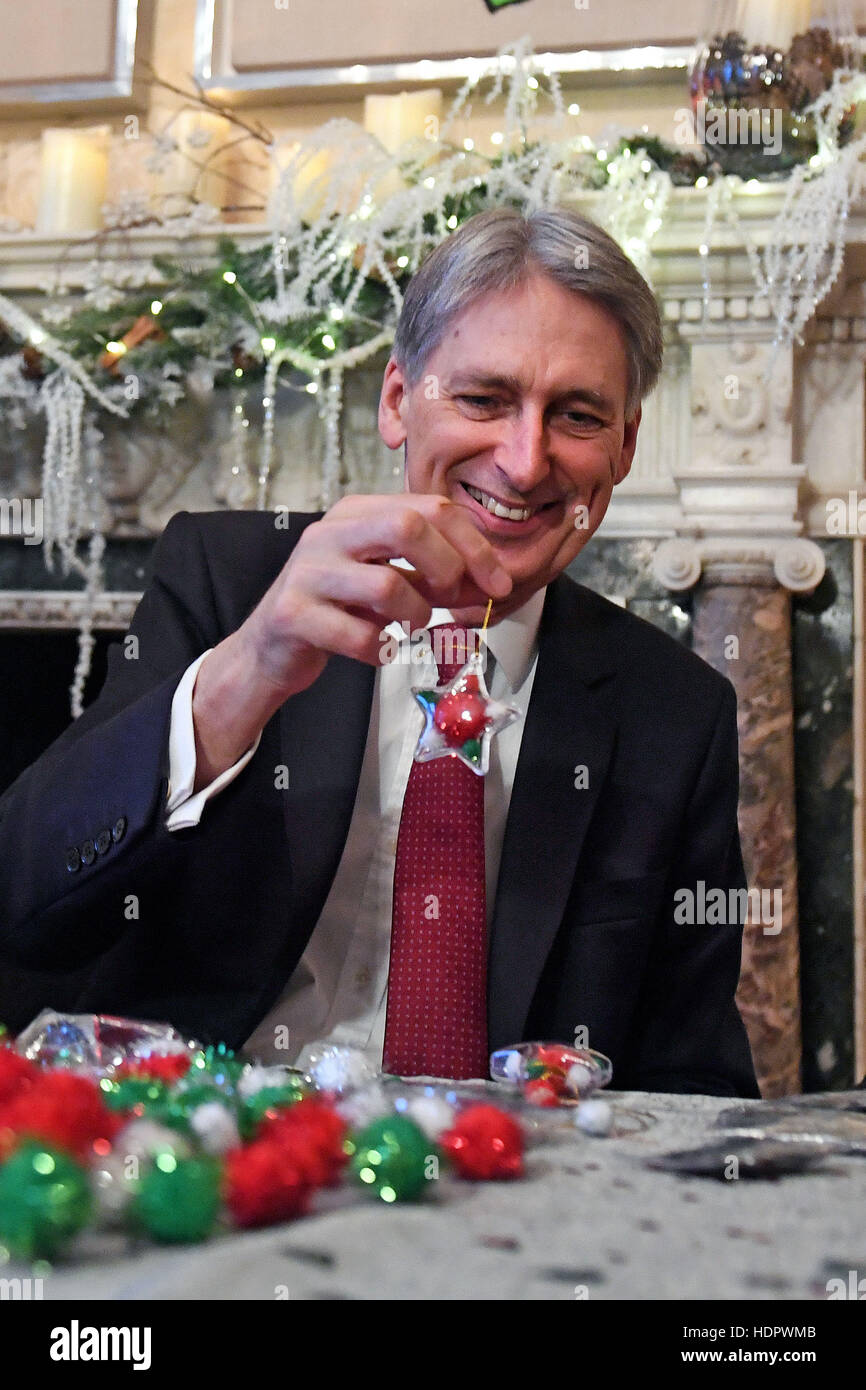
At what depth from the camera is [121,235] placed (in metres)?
2.48

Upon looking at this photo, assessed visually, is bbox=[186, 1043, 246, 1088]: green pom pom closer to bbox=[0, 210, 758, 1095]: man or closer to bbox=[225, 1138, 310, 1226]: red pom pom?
bbox=[225, 1138, 310, 1226]: red pom pom

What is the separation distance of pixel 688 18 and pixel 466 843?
1916mm

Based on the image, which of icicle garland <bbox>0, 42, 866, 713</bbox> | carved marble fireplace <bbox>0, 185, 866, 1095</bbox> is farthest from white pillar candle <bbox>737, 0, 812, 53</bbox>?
carved marble fireplace <bbox>0, 185, 866, 1095</bbox>

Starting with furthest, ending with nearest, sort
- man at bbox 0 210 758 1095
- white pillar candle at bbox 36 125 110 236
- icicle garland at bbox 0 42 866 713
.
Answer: white pillar candle at bbox 36 125 110 236
icicle garland at bbox 0 42 866 713
man at bbox 0 210 758 1095

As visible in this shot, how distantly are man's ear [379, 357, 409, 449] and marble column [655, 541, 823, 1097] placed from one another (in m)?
1.12

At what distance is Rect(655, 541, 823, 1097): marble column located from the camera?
227 cm

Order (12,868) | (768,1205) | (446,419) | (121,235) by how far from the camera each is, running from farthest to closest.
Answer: (121,235), (446,419), (12,868), (768,1205)

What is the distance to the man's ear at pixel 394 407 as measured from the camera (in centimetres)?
131

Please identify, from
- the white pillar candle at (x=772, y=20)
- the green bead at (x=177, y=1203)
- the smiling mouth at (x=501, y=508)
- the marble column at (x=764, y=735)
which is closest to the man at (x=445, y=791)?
the smiling mouth at (x=501, y=508)

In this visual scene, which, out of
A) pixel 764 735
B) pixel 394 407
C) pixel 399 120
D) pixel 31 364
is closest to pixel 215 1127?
pixel 394 407

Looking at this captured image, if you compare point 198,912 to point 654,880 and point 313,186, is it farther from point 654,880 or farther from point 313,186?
point 313,186

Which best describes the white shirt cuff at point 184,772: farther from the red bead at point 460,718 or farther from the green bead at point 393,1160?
the green bead at point 393,1160

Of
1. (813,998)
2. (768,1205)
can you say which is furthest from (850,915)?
(768,1205)

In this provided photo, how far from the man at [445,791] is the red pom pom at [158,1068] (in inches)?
12.0
